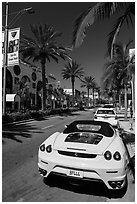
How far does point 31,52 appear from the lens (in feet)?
78.6

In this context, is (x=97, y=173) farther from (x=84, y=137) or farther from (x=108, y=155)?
(x=84, y=137)

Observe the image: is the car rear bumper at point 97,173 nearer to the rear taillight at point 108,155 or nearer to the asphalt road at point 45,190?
the rear taillight at point 108,155

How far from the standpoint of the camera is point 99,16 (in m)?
8.27

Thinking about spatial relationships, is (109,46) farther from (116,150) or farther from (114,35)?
(116,150)

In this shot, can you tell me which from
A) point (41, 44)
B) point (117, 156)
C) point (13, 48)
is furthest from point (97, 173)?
point (41, 44)

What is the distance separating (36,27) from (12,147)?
1966cm

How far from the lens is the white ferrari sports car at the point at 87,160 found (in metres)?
3.38

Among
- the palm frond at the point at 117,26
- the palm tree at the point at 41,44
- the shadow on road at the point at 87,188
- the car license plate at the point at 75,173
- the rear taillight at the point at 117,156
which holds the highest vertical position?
the palm tree at the point at 41,44

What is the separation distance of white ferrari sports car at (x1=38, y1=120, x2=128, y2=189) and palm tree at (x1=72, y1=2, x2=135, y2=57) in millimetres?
5814

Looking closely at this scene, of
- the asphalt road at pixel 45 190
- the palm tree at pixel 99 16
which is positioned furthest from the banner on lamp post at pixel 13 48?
the asphalt road at pixel 45 190

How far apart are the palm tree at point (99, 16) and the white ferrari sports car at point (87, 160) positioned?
19.1 feet

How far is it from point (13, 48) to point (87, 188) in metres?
13.8

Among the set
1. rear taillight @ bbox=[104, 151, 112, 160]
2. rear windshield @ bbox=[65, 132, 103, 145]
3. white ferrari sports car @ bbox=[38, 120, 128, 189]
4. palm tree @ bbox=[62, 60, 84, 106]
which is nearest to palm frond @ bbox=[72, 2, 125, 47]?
rear windshield @ bbox=[65, 132, 103, 145]

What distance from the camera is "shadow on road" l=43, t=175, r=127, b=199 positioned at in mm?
3717
